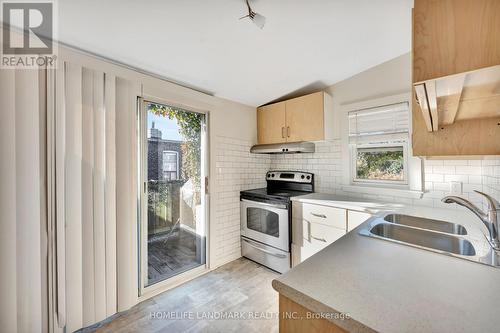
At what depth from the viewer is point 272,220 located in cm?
250

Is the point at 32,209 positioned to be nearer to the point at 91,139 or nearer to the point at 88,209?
the point at 88,209

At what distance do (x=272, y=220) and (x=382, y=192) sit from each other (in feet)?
4.06

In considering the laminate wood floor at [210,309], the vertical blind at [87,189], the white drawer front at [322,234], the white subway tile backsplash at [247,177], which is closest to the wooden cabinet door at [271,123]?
the white subway tile backsplash at [247,177]

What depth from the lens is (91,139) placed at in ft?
5.28

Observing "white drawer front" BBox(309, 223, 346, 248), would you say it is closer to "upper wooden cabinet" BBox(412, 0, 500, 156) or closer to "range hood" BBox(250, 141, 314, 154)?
"range hood" BBox(250, 141, 314, 154)

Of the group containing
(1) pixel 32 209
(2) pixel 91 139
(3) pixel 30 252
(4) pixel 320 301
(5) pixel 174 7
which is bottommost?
(3) pixel 30 252

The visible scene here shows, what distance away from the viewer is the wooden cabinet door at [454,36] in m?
0.63

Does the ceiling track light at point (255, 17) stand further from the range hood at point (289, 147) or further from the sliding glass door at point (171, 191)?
the range hood at point (289, 147)

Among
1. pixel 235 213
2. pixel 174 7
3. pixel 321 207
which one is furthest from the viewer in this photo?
pixel 235 213

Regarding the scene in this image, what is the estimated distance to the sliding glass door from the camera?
205 centimetres

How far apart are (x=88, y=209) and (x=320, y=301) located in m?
1.76

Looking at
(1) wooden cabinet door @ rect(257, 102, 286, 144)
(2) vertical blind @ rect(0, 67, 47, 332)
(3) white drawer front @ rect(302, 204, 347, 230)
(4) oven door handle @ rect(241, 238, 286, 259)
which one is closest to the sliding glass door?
(4) oven door handle @ rect(241, 238, 286, 259)

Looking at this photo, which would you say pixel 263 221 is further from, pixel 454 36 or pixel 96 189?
pixel 454 36

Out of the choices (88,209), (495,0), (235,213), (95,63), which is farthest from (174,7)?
(235,213)
